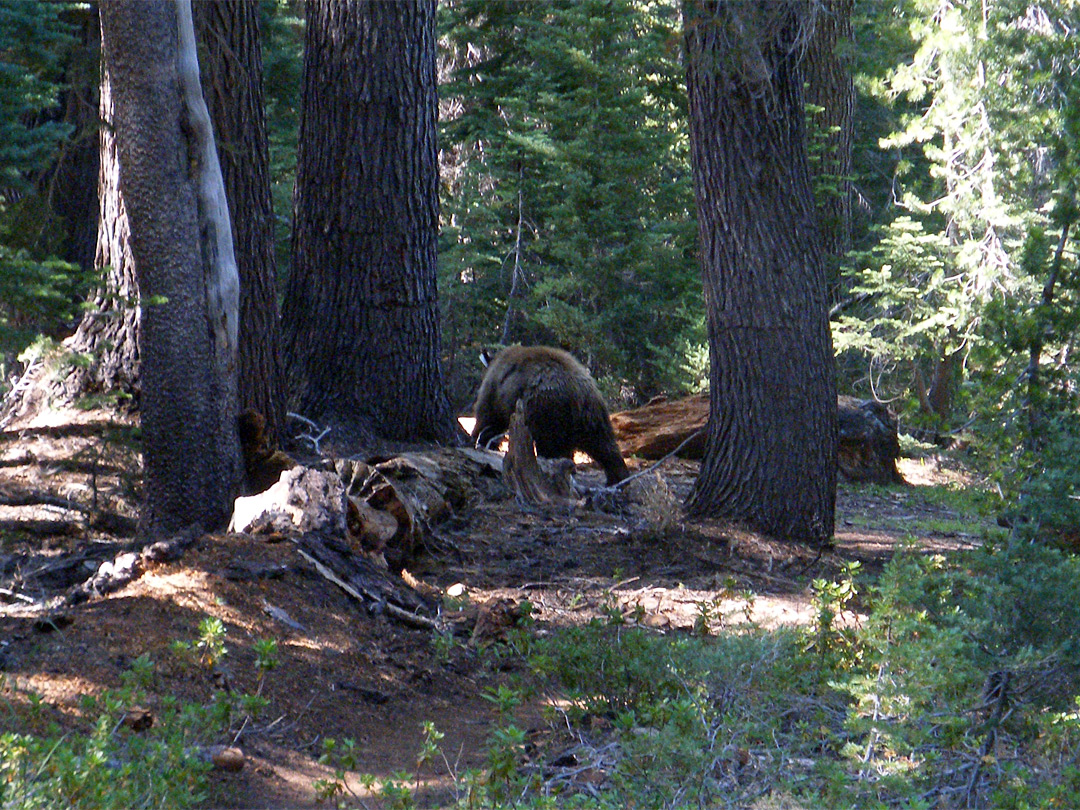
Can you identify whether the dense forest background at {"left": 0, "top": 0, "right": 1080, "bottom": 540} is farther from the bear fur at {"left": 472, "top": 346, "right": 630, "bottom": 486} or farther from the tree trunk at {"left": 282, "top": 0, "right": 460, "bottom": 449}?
→ the bear fur at {"left": 472, "top": 346, "right": 630, "bottom": 486}

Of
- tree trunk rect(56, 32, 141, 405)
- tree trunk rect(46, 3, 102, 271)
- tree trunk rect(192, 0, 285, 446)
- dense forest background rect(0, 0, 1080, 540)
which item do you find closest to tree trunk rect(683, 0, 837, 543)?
dense forest background rect(0, 0, 1080, 540)

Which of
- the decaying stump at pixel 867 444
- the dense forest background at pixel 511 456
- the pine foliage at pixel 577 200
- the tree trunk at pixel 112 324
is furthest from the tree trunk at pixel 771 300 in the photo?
the pine foliage at pixel 577 200

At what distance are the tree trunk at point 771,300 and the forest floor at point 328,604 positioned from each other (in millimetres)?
441

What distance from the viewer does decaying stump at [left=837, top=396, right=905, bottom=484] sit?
12594 millimetres

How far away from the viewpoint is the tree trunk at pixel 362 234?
872cm

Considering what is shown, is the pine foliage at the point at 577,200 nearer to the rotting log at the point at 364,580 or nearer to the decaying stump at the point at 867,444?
the decaying stump at the point at 867,444

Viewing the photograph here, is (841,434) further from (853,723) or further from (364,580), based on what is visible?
(853,723)

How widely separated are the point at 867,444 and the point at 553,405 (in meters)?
5.14

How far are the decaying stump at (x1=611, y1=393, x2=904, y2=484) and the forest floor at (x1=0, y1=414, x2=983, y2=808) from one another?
3.44 m

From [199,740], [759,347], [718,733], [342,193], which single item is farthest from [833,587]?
[342,193]

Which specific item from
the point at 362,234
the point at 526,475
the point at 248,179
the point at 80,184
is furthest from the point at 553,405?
the point at 80,184

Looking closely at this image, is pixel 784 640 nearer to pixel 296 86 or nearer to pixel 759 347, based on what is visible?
pixel 759 347

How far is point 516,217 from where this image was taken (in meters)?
17.0

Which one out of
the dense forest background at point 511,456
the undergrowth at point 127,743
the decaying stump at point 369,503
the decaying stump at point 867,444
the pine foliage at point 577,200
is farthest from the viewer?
the pine foliage at point 577,200
